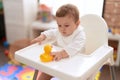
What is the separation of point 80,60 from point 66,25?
22 centimetres

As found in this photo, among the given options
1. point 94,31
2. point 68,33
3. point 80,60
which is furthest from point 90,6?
point 80,60

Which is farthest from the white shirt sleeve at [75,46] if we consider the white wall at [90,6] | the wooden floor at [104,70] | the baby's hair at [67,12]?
the white wall at [90,6]

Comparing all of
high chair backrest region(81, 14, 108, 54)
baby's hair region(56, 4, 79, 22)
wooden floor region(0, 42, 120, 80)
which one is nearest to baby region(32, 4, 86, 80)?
baby's hair region(56, 4, 79, 22)

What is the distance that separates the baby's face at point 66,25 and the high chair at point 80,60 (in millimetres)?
120

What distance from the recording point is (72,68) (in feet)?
3.15

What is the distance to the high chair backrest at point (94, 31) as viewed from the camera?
1307mm

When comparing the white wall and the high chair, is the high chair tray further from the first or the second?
the white wall

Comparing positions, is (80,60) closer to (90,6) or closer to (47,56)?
(47,56)

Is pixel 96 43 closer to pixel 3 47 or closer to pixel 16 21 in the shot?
pixel 16 21

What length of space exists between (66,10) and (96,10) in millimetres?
1172

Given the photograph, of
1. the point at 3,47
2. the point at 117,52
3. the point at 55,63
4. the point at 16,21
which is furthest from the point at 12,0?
the point at 55,63

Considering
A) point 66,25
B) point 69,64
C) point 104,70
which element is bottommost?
point 104,70

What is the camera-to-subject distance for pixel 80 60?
41.1 inches

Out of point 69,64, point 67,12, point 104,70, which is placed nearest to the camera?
point 69,64
